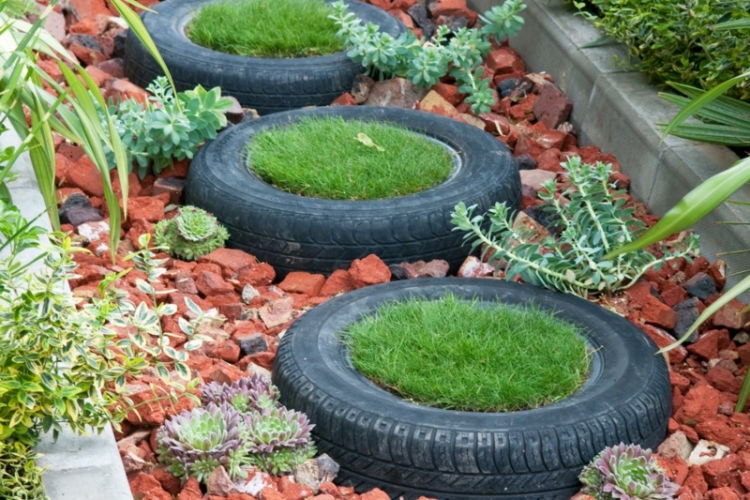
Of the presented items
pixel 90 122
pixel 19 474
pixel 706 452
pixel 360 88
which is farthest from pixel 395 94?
pixel 19 474

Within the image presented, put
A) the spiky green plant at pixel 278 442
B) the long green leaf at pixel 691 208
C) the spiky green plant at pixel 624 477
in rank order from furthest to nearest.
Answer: the spiky green plant at pixel 278 442 < the spiky green plant at pixel 624 477 < the long green leaf at pixel 691 208

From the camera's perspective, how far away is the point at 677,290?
3.97 meters

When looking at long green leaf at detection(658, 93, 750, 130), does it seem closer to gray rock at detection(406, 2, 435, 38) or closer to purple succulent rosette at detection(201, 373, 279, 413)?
purple succulent rosette at detection(201, 373, 279, 413)

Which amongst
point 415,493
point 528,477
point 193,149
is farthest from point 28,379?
point 193,149

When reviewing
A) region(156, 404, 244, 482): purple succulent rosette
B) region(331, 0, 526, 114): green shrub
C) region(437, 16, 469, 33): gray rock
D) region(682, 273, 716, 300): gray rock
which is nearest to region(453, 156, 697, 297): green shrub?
region(682, 273, 716, 300): gray rock

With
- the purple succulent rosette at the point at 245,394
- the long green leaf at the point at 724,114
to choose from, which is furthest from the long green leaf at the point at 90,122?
the long green leaf at the point at 724,114

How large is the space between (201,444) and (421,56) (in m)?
2.72

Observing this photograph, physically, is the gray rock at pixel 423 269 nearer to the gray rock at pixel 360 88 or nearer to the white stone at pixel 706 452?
the white stone at pixel 706 452

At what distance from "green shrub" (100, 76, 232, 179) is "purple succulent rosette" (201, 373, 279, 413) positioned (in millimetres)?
1436

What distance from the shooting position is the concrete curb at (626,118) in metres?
4.12

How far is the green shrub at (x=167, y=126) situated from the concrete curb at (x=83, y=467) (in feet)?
5.93

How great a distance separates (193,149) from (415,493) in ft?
6.81

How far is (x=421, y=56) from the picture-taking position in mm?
5223

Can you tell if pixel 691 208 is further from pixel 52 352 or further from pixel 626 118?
pixel 626 118
